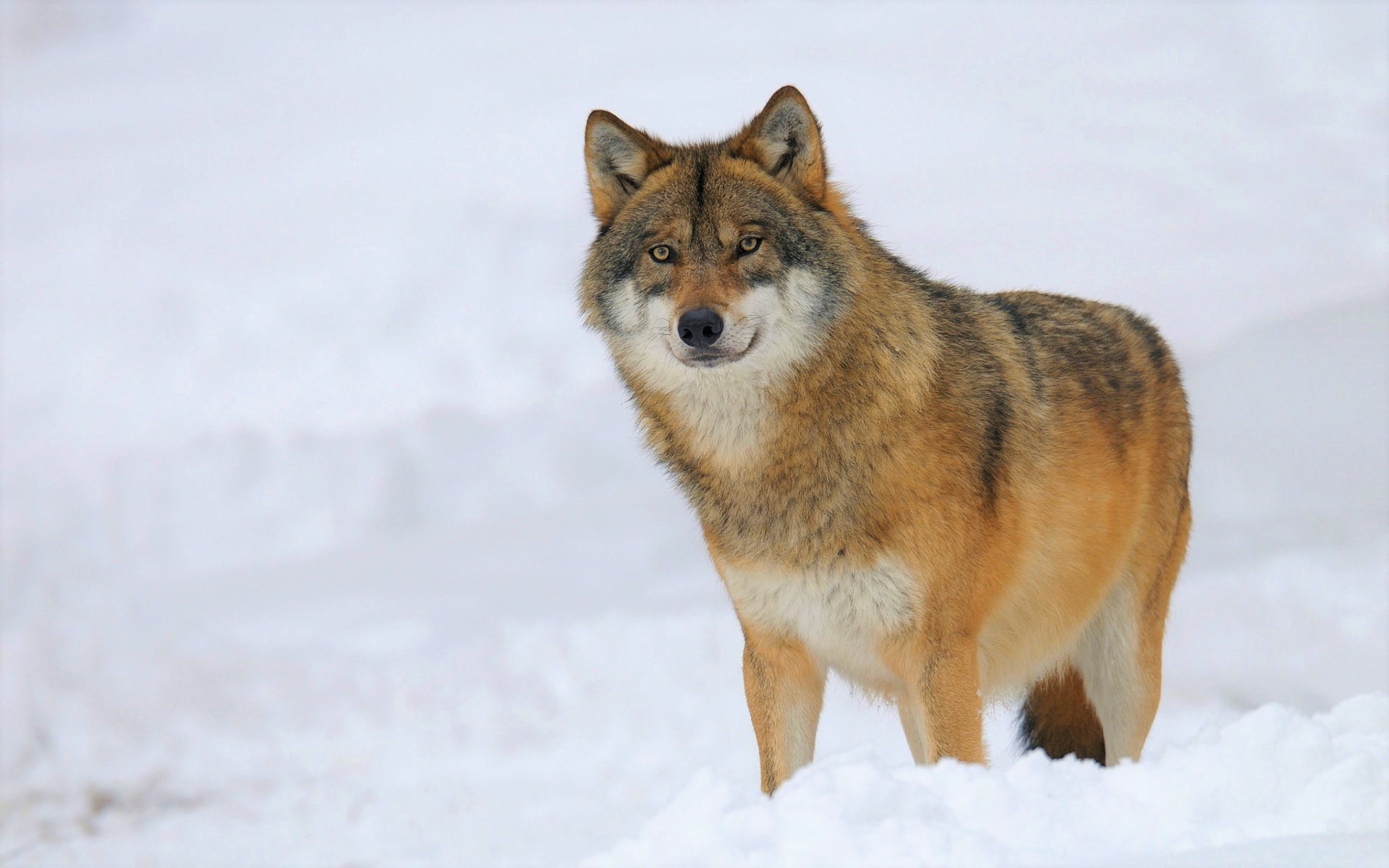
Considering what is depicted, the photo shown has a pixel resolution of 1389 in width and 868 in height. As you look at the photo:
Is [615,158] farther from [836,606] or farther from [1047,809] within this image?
[1047,809]

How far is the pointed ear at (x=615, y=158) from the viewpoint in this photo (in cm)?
405

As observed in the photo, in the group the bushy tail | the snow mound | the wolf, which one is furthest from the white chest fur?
the bushy tail

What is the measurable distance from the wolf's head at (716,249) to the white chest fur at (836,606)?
0.63 metres

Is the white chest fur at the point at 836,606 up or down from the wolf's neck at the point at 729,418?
down

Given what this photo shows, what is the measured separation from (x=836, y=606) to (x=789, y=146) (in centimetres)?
143

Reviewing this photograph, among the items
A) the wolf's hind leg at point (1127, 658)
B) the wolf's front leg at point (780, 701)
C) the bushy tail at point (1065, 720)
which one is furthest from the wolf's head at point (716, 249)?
the bushy tail at point (1065, 720)

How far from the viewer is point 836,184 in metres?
4.12

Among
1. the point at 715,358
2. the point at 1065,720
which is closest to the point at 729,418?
the point at 715,358

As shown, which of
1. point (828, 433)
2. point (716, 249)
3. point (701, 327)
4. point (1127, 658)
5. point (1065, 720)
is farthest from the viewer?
point (1065, 720)

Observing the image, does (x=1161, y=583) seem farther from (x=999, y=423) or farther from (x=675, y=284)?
(x=675, y=284)

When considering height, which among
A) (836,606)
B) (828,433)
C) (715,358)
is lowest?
(836,606)

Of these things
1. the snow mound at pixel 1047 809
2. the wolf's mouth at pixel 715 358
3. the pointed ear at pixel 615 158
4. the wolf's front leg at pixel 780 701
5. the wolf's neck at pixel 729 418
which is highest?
the pointed ear at pixel 615 158

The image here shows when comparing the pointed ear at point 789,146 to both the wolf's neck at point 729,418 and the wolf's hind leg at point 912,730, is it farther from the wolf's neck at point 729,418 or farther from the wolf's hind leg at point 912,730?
the wolf's hind leg at point 912,730

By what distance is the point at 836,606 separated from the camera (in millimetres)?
3711
